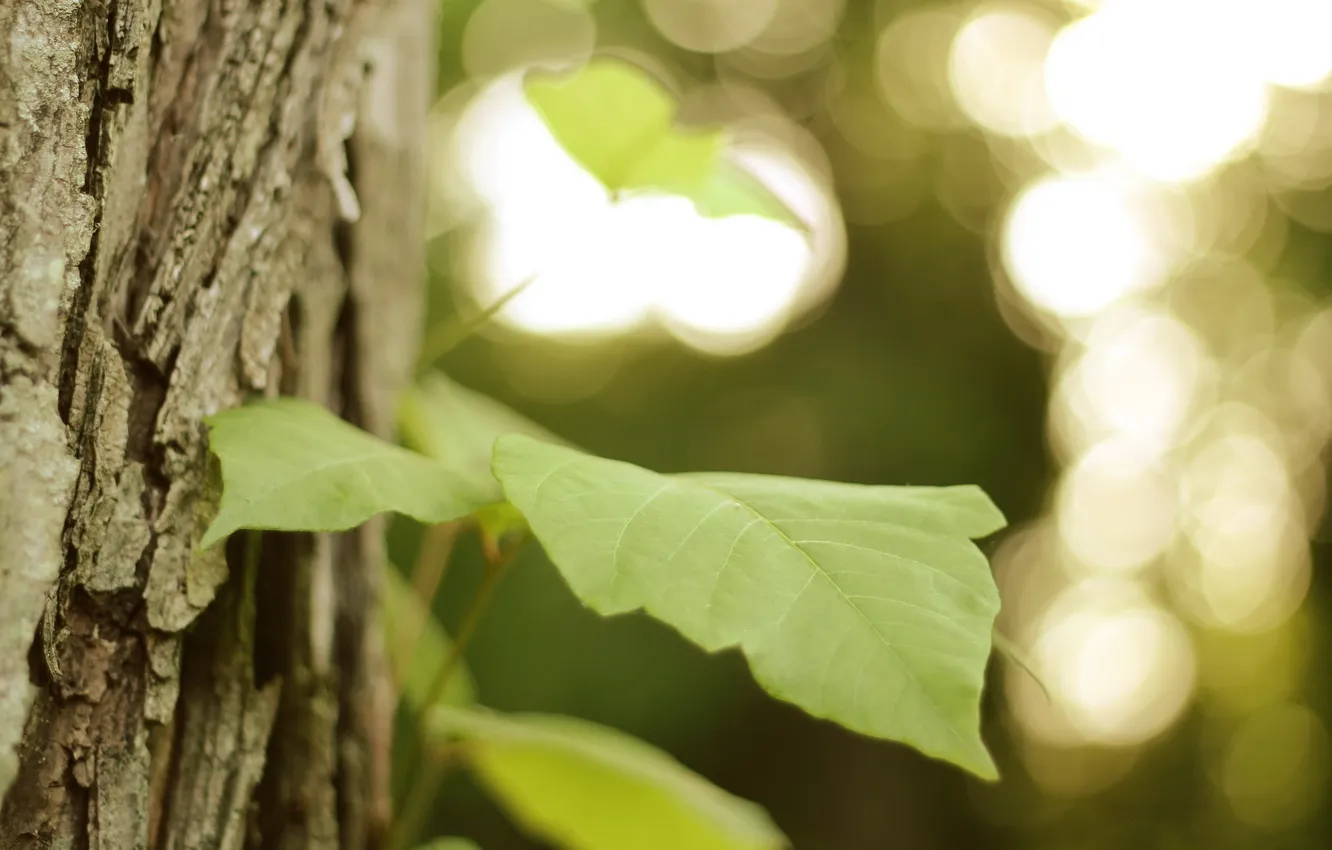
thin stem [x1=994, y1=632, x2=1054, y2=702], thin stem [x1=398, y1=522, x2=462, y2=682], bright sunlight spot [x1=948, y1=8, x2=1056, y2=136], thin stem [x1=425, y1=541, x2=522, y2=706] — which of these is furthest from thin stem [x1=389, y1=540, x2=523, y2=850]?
bright sunlight spot [x1=948, y1=8, x2=1056, y2=136]

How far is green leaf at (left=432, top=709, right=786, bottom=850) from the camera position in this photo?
3.06 feet

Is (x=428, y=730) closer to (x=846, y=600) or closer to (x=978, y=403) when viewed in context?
(x=846, y=600)

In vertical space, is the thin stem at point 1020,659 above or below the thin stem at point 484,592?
above

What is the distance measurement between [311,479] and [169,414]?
147 mm

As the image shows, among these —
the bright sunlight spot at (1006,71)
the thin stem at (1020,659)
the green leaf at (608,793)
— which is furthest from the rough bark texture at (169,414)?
the bright sunlight spot at (1006,71)

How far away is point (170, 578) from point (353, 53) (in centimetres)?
46

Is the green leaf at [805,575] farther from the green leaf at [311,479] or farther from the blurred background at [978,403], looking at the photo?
the blurred background at [978,403]

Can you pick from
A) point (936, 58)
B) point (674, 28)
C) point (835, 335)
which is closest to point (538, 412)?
point (835, 335)

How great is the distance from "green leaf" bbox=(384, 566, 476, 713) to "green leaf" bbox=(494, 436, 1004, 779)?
66 centimetres

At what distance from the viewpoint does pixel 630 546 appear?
523 millimetres

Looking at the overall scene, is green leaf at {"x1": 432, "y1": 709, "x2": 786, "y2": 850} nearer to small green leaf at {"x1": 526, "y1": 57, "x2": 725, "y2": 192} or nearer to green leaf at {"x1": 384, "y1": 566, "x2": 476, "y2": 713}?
green leaf at {"x1": 384, "y1": 566, "x2": 476, "y2": 713}

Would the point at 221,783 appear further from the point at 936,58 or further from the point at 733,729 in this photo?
the point at 936,58

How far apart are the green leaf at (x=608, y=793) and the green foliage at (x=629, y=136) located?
0.53 metres

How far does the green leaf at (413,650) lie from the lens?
3.88 feet
